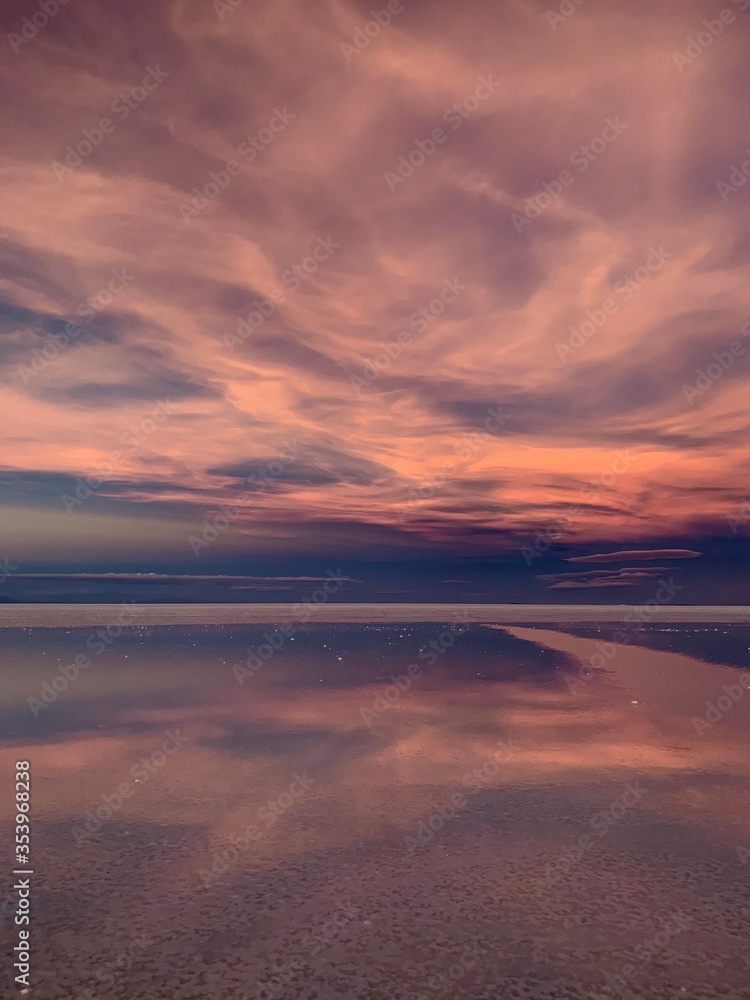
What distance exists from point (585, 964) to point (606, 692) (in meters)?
15.9

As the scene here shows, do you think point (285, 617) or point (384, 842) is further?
point (285, 617)

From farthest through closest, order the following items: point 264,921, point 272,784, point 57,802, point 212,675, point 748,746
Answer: point 212,675, point 748,746, point 272,784, point 57,802, point 264,921

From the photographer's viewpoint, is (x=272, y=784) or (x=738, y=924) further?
(x=272, y=784)

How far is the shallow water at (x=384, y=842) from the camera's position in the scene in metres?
6.92

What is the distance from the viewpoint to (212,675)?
2556 centimetres

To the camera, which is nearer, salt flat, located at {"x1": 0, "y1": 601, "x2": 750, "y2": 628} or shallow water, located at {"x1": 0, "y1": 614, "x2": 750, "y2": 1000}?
shallow water, located at {"x1": 0, "y1": 614, "x2": 750, "y2": 1000}

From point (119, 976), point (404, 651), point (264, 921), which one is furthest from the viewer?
point (404, 651)

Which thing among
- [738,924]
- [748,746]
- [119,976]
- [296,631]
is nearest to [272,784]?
[119,976]

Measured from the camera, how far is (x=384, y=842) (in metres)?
10.0

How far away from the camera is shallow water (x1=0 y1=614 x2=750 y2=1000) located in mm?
6918

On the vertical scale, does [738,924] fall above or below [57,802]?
below

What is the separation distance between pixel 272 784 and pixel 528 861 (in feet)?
16.5

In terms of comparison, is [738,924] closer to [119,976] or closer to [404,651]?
[119,976]

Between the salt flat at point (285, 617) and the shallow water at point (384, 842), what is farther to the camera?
the salt flat at point (285, 617)
